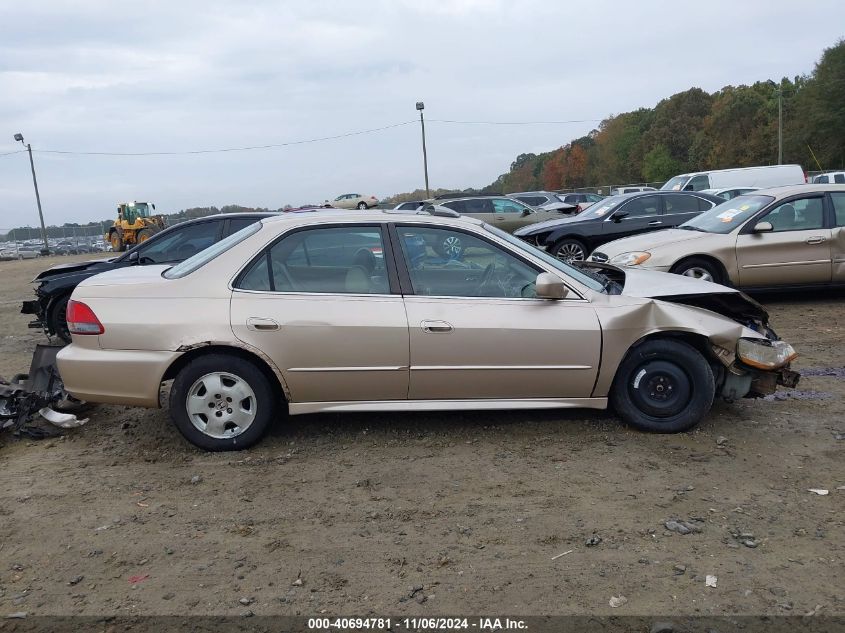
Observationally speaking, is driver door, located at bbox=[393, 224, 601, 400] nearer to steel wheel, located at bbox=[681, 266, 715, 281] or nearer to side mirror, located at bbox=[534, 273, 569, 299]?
side mirror, located at bbox=[534, 273, 569, 299]

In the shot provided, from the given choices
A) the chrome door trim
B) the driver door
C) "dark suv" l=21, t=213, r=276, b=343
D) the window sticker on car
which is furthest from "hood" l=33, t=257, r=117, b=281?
the window sticker on car

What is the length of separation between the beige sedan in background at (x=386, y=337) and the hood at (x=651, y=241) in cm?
422

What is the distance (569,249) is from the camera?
12.3 metres

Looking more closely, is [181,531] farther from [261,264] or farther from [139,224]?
[139,224]

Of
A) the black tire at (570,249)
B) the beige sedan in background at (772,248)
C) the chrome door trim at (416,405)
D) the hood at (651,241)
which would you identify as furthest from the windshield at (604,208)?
the chrome door trim at (416,405)

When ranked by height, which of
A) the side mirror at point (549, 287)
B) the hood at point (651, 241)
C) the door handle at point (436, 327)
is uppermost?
the side mirror at point (549, 287)

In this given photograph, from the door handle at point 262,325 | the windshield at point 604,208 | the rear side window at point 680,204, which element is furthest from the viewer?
the rear side window at point 680,204

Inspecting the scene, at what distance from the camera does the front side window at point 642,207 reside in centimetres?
1274

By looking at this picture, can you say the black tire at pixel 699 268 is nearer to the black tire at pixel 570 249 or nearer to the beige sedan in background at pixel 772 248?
the beige sedan in background at pixel 772 248

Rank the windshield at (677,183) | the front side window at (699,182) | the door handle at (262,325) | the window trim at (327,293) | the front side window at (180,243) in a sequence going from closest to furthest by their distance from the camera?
→ the door handle at (262,325) → the window trim at (327,293) → the front side window at (180,243) → the front side window at (699,182) → the windshield at (677,183)

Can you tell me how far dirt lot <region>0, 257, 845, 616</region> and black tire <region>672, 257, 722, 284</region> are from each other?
3.46 meters

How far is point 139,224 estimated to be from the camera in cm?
3212

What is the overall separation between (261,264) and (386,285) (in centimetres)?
84

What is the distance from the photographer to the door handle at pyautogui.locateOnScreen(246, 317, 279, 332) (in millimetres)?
4398
